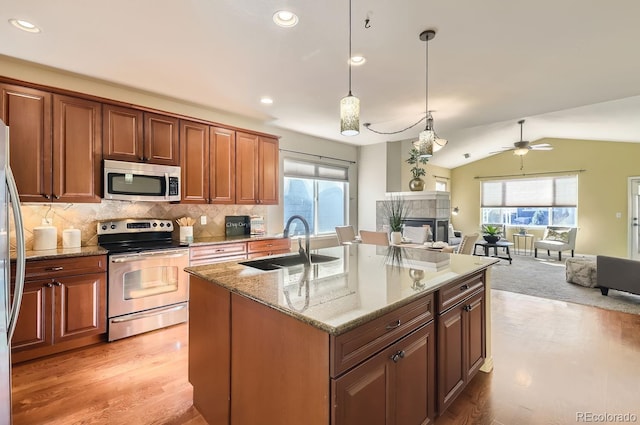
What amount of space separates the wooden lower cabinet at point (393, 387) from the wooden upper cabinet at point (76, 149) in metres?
3.00

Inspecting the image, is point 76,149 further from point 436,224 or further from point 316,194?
point 436,224

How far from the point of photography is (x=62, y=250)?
263 cm

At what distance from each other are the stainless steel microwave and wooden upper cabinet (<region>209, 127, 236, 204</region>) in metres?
0.45

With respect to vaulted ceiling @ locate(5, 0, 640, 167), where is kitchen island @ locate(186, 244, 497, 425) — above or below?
below

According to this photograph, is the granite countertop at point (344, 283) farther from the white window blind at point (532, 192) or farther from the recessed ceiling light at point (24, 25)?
the white window blind at point (532, 192)

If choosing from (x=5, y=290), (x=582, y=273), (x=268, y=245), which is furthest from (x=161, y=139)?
(x=582, y=273)

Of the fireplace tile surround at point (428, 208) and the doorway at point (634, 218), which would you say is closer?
the fireplace tile surround at point (428, 208)

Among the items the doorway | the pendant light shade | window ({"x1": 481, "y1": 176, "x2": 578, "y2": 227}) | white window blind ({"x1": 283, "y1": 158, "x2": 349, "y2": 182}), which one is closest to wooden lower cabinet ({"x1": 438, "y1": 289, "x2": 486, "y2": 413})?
the pendant light shade

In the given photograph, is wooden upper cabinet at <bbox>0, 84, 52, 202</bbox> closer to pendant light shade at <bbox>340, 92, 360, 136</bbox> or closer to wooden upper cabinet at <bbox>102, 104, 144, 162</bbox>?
wooden upper cabinet at <bbox>102, 104, 144, 162</bbox>

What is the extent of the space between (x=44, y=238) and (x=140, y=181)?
926 mm

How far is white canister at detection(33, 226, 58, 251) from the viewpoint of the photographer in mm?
2574

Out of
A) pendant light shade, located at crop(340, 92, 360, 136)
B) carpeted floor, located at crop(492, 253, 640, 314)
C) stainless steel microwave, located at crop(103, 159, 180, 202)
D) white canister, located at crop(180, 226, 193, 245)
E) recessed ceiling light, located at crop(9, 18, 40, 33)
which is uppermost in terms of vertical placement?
recessed ceiling light, located at crop(9, 18, 40, 33)

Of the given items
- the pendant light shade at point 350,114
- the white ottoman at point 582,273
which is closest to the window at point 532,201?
the white ottoman at point 582,273

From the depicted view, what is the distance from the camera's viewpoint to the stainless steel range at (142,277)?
2717 mm
